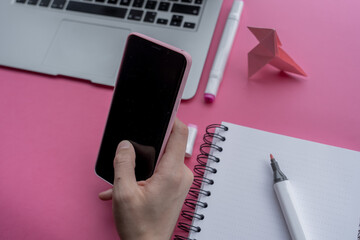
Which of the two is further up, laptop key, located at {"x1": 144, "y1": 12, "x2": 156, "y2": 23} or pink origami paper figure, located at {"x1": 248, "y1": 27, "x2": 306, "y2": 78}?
laptop key, located at {"x1": 144, "y1": 12, "x2": 156, "y2": 23}

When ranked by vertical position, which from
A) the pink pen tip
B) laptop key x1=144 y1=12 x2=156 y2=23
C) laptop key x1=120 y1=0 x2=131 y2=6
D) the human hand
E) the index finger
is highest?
laptop key x1=120 y1=0 x2=131 y2=6

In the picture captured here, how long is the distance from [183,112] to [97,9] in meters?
0.33

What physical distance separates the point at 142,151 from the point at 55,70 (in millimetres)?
322

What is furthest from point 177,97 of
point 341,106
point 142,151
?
point 341,106

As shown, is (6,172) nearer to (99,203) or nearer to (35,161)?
(35,161)

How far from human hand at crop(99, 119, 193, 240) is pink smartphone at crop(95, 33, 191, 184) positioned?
1.1 inches

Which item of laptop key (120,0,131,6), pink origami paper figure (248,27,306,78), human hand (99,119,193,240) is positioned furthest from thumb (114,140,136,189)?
laptop key (120,0,131,6)

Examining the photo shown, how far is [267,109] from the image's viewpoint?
0.55 meters

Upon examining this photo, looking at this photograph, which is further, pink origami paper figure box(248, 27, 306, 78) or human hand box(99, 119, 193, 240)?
pink origami paper figure box(248, 27, 306, 78)

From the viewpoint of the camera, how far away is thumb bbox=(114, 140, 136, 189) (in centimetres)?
39

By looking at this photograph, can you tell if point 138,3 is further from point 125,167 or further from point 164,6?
point 125,167

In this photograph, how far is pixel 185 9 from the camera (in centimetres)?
64

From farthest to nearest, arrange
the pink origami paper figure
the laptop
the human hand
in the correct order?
the laptop
the pink origami paper figure
the human hand

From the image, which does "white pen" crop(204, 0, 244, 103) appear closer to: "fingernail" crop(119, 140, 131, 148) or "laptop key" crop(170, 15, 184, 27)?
"laptop key" crop(170, 15, 184, 27)
